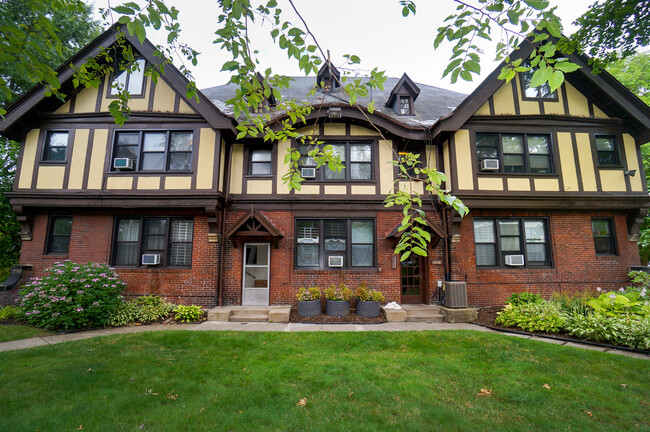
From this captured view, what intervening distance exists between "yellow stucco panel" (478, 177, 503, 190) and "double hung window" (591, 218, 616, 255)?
12.6 feet

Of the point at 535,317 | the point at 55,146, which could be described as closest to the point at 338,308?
the point at 535,317

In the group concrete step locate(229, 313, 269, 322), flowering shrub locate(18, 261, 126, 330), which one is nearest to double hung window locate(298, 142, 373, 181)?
concrete step locate(229, 313, 269, 322)

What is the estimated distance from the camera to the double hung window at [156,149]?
391 inches

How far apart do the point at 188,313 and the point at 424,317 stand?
7272 mm

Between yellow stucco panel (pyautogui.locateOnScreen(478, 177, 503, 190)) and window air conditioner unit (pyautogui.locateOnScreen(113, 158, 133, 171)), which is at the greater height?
window air conditioner unit (pyautogui.locateOnScreen(113, 158, 133, 171))

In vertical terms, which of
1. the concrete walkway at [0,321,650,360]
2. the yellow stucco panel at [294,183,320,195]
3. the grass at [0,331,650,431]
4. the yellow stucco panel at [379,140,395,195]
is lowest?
the grass at [0,331,650,431]

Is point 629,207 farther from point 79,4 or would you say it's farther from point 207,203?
point 79,4

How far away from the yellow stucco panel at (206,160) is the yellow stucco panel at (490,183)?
9.18 metres

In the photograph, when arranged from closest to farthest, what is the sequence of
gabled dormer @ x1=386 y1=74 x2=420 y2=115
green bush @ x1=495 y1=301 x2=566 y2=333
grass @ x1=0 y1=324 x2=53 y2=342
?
1. grass @ x1=0 y1=324 x2=53 y2=342
2. green bush @ x1=495 y1=301 x2=566 y2=333
3. gabled dormer @ x1=386 y1=74 x2=420 y2=115

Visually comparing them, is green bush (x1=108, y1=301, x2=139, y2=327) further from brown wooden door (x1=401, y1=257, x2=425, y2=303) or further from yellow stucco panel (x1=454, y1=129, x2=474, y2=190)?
yellow stucco panel (x1=454, y1=129, x2=474, y2=190)

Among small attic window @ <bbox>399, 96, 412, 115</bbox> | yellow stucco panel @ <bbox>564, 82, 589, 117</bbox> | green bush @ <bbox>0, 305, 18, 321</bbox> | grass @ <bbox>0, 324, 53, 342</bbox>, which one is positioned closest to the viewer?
grass @ <bbox>0, 324, 53, 342</bbox>

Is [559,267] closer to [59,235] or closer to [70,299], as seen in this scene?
[70,299]

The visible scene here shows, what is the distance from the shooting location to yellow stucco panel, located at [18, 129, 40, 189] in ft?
31.7

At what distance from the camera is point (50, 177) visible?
31.9ft
